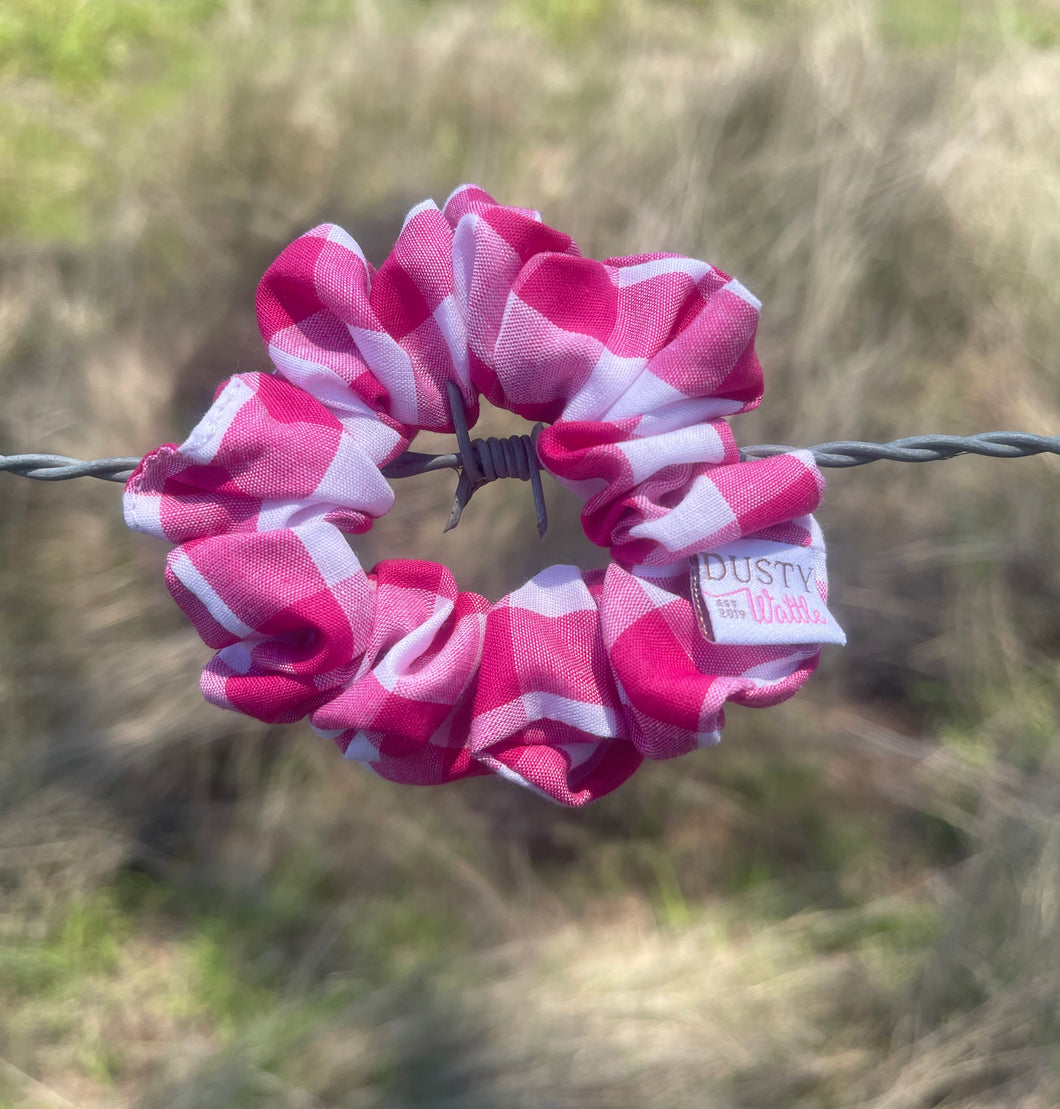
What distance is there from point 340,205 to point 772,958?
130cm

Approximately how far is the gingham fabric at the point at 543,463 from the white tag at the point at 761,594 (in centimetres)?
1

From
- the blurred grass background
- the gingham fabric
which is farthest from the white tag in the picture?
the blurred grass background

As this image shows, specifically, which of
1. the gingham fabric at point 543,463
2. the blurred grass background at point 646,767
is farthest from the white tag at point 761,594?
the blurred grass background at point 646,767

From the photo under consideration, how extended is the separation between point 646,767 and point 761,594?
819 millimetres

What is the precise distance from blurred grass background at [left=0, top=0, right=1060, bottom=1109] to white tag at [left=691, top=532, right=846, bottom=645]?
694mm

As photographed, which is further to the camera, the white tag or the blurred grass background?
the blurred grass background

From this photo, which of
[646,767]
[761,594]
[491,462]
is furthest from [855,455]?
[646,767]

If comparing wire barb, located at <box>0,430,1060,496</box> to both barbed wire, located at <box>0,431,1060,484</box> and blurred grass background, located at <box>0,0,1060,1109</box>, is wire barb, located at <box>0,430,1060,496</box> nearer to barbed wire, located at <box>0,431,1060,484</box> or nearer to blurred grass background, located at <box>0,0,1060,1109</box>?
barbed wire, located at <box>0,431,1060,484</box>

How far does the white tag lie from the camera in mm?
469

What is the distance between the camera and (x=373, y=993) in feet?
3.97

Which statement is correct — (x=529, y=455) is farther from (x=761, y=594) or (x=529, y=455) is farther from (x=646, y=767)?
(x=646, y=767)

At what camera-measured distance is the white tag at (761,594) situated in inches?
18.5

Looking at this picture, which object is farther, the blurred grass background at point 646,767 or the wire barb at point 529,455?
the blurred grass background at point 646,767

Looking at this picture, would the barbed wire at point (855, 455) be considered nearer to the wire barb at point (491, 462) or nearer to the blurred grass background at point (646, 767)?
the wire barb at point (491, 462)
